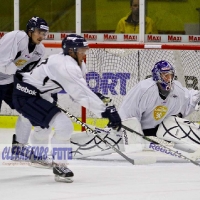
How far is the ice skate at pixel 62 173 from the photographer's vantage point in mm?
5617

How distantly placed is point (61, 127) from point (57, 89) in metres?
A: 0.29

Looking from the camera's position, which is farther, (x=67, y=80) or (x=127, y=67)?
(x=127, y=67)

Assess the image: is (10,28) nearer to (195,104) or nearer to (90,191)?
(195,104)

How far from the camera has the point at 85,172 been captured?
6164mm

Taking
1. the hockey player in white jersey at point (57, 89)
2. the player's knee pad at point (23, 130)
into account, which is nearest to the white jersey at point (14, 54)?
the player's knee pad at point (23, 130)

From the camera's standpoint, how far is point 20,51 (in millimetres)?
6684

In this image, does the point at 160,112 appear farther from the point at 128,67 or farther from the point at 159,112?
the point at 128,67

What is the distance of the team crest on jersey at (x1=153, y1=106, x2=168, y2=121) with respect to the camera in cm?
676

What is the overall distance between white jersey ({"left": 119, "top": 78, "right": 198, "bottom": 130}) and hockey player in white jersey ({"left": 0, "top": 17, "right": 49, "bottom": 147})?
30.1 inches

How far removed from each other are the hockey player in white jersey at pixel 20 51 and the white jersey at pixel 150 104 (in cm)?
77

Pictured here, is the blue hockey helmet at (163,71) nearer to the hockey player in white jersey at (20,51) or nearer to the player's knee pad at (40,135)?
the hockey player in white jersey at (20,51)

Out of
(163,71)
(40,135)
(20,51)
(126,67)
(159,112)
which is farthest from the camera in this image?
(126,67)

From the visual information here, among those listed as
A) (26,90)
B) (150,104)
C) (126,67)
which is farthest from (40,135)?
(126,67)

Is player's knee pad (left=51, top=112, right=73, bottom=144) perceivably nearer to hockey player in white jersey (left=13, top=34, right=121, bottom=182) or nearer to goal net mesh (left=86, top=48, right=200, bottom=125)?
hockey player in white jersey (left=13, top=34, right=121, bottom=182)
